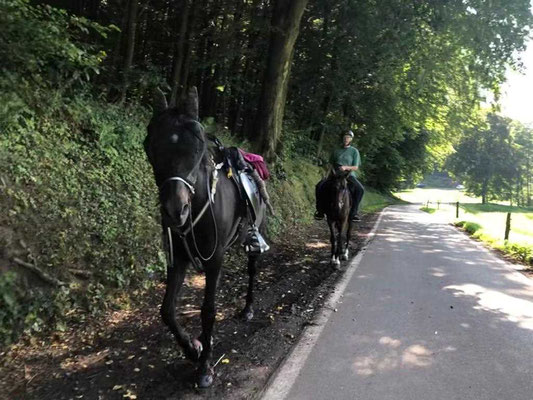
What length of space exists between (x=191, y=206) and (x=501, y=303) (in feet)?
18.9

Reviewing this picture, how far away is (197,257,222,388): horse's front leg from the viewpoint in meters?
3.97

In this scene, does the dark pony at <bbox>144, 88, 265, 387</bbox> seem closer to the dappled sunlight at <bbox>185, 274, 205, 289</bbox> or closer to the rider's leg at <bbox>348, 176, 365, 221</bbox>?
the dappled sunlight at <bbox>185, 274, 205, 289</bbox>

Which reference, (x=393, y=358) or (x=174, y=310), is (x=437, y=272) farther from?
(x=174, y=310)

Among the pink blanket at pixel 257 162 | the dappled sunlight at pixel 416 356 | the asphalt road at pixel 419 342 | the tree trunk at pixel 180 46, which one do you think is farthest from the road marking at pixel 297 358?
the tree trunk at pixel 180 46

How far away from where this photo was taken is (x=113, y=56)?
12234mm

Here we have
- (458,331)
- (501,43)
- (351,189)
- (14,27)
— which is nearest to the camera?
(458,331)

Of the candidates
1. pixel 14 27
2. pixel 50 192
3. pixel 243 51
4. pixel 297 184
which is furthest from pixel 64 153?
pixel 297 184

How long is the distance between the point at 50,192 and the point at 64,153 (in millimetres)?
1245

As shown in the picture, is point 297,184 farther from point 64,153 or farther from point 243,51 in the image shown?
point 64,153

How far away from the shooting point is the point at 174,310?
13.7 feet

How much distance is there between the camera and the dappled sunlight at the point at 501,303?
6.30 m

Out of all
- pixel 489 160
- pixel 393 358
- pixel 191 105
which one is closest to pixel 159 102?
pixel 191 105

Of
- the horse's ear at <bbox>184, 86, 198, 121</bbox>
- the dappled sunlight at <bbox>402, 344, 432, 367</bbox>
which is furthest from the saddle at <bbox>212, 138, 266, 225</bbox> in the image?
the dappled sunlight at <bbox>402, 344, 432, 367</bbox>

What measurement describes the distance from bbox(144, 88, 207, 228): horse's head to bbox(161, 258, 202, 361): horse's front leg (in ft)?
2.80
